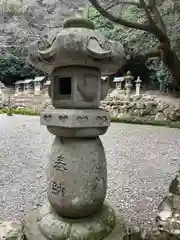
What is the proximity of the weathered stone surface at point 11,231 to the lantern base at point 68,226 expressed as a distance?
0.17ft

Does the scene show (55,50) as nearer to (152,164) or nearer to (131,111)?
(152,164)

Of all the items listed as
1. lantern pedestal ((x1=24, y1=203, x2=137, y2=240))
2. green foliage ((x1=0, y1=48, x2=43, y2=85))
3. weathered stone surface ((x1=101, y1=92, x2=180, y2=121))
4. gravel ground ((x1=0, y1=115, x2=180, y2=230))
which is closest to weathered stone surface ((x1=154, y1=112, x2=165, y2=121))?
weathered stone surface ((x1=101, y1=92, x2=180, y2=121))

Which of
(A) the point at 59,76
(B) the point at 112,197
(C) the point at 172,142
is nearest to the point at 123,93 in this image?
(C) the point at 172,142

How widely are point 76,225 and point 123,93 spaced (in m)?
15.5

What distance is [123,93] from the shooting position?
55.7 ft

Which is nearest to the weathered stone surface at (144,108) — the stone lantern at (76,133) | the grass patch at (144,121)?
the grass patch at (144,121)

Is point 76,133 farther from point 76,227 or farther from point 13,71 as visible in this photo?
point 13,71

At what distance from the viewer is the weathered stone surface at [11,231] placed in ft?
6.15

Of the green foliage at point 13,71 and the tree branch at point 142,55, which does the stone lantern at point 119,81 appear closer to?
the green foliage at point 13,71

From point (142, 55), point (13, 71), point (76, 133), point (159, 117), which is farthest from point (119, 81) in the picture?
point (76, 133)

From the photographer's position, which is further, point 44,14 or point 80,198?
point 44,14

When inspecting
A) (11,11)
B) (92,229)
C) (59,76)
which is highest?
(11,11)

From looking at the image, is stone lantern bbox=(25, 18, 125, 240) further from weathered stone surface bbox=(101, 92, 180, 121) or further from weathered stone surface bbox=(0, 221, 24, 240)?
weathered stone surface bbox=(101, 92, 180, 121)

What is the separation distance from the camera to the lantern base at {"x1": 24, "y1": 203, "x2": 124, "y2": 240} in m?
1.82
